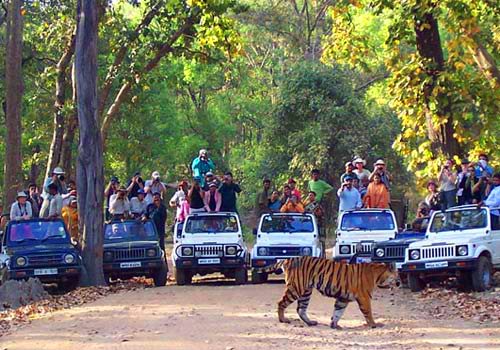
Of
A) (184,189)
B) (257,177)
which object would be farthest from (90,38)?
(257,177)

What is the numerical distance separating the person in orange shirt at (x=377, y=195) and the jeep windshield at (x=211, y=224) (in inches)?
122

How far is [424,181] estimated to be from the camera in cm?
2341

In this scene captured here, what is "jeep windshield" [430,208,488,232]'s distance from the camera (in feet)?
61.7

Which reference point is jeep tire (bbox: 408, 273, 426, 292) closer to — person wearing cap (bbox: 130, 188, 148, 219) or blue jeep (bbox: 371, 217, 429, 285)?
blue jeep (bbox: 371, 217, 429, 285)

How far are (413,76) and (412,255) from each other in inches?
192

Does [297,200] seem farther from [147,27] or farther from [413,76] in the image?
[147,27]

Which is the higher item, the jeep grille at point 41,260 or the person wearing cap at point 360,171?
the person wearing cap at point 360,171

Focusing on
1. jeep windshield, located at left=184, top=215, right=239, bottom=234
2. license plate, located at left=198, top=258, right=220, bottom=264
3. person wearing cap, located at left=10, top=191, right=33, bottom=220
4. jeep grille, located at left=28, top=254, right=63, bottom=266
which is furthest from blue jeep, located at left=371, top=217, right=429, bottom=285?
person wearing cap, located at left=10, top=191, right=33, bottom=220

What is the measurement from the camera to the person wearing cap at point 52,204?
22875mm

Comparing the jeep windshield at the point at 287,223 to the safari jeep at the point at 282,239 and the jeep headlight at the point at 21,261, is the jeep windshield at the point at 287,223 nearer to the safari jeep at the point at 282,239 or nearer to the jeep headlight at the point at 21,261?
the safari jeep at the point at 282,239

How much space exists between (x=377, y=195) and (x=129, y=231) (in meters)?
5.78

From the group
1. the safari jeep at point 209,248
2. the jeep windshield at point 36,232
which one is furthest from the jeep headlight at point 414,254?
the jeep windshield at point 36,232

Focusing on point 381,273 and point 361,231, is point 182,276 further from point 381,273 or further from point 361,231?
point 381,273

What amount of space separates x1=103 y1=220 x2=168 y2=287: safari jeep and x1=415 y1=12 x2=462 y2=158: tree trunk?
22.1 ft
